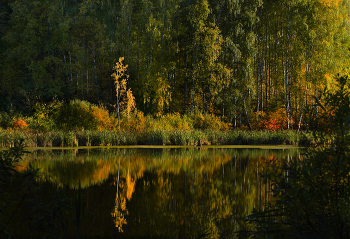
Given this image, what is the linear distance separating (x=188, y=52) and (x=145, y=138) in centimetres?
1077

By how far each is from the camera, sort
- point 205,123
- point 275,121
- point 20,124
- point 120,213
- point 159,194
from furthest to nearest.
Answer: point 275,121
point 205,123
point 20,124
point 159,194
point 120,213

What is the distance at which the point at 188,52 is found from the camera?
2898cm

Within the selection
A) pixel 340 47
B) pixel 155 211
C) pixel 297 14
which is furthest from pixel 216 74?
pixel 155 211

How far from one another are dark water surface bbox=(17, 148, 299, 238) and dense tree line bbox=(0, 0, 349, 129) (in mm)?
13757

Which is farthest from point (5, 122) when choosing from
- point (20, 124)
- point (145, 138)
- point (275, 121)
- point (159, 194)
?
point (275, 121)

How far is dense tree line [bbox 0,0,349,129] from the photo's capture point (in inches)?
1051

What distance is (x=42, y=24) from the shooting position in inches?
1409

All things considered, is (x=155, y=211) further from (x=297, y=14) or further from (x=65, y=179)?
(x=297, y=14)

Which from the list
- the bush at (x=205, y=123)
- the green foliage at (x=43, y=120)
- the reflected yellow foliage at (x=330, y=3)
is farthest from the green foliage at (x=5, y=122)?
the reflected yellow foliage at (x=330, y=3)

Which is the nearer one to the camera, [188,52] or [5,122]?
[5,122]

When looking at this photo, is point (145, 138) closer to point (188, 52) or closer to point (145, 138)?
point (145, 138)

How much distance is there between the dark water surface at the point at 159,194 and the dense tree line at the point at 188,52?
45.1ft

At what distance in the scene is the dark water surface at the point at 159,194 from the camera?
17.4ft

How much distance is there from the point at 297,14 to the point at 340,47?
4.06 metres
